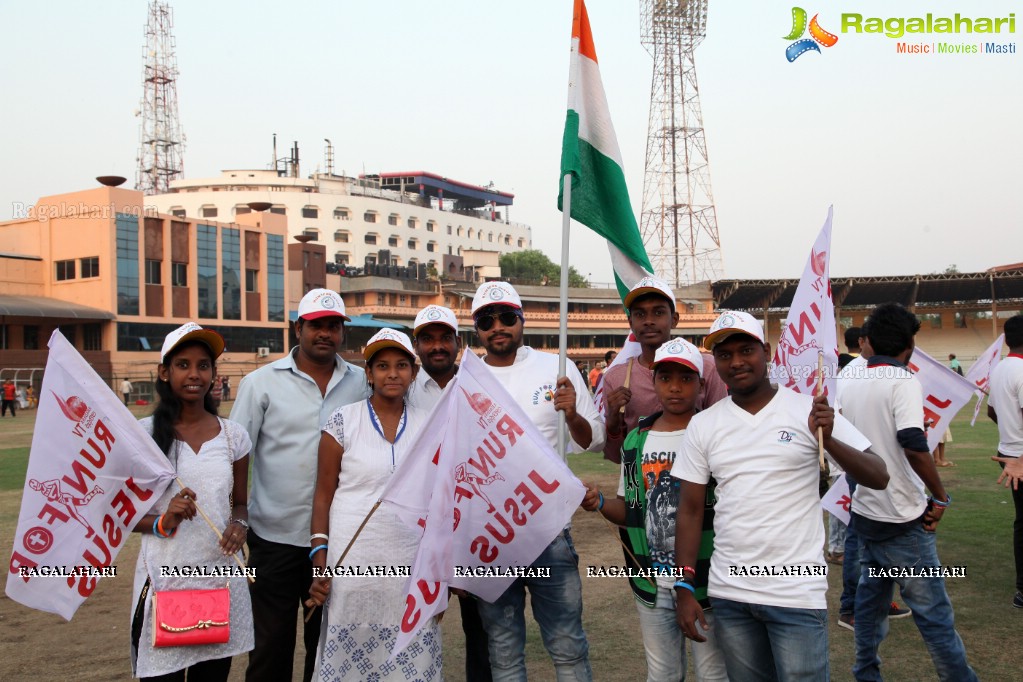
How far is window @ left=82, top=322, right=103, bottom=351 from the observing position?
4578 cm

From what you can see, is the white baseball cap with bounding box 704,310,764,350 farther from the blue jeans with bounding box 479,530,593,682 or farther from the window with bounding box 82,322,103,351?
the window with bounding box 82,322,103,351

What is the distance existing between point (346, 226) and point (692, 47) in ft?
145

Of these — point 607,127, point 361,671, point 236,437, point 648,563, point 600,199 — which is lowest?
point 361,671

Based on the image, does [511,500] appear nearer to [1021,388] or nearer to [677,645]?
[677,645]

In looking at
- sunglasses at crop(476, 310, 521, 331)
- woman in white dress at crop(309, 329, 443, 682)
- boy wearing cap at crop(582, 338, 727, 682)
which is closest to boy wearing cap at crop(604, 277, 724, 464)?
boy wearing cap at crop(582, 338, 727, 682)

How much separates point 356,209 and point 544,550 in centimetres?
9042

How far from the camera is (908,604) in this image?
4.31 m

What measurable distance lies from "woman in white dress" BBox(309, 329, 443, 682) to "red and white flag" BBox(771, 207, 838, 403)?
1804 mm

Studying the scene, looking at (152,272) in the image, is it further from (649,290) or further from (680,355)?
(680,355)

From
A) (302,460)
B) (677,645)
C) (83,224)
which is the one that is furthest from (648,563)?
(83,224)

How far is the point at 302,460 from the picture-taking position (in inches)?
175

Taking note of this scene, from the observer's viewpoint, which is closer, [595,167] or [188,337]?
[188,337]

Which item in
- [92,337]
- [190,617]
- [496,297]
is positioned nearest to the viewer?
[190,617]

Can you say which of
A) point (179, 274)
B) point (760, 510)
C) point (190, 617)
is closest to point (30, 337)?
point (179, 274)
